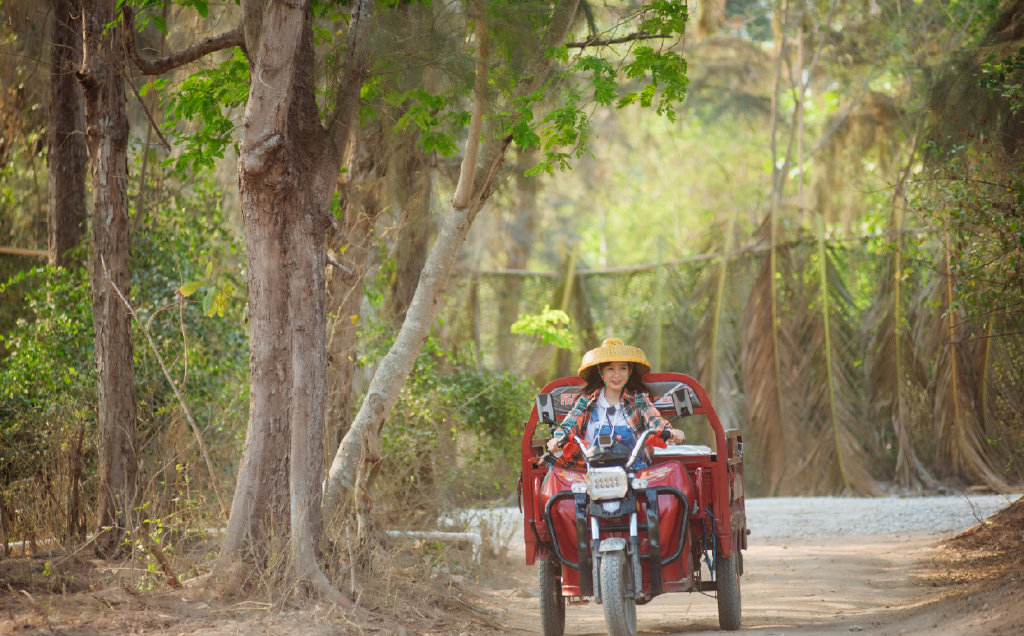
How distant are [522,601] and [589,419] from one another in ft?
9.39

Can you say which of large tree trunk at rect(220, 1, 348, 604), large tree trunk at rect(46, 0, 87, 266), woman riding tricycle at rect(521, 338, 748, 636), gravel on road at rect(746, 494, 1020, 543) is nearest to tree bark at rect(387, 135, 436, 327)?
large tree trunk at rect(220, 1, 348, 604)

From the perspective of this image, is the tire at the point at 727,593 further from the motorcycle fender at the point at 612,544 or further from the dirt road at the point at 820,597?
the motorcycle fender at the point at 612,544

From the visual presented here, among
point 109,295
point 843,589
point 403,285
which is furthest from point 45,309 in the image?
point 843,589

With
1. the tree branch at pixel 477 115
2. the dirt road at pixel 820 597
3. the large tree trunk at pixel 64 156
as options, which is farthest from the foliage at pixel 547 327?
the tree branch at pixel 477 115

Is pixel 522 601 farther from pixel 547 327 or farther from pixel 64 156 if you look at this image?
pixel 64 156

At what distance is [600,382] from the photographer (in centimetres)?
640

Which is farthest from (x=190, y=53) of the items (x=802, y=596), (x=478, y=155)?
(x=802, y=596)

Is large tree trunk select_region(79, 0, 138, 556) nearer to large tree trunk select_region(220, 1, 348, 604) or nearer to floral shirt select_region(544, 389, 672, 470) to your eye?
large tree trunk select_region(220, 1, 348, 604)

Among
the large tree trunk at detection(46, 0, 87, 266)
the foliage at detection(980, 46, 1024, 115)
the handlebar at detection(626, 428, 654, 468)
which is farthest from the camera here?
the large tree trunk at detection(46, 0, 87, 266)

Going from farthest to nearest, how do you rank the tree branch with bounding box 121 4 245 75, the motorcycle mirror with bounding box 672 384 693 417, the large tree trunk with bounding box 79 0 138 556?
the large tree trunk with bounding box 79 0 138 556
the tree branch with bounding box 121 4 245 75
the motorcycle mirror with bounding box 672 384 693 417

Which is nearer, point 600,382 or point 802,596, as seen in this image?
point 600,382

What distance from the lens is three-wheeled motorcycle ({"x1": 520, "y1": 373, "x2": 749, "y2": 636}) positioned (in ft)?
17.7

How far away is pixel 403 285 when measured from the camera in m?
11.3

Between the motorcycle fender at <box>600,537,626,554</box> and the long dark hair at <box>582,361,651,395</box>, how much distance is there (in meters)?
1.18
